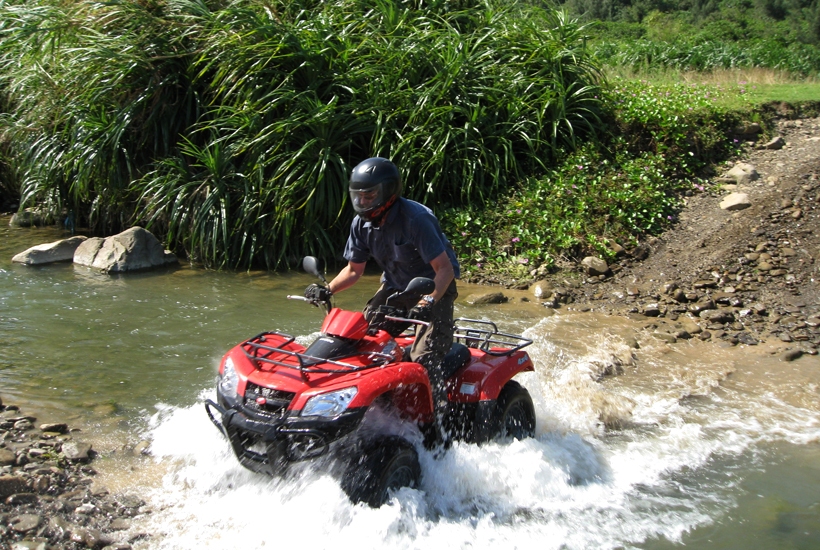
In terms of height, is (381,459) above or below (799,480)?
above

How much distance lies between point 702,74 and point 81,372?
1363 centimetres

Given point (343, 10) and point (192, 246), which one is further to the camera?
point (343, 10)

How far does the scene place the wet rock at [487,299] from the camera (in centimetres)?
838

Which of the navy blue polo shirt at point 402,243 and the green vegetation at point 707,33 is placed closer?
the navy blue polo shirt at point 402,243

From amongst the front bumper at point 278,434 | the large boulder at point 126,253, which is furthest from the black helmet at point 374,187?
the large boulder at point 126,253

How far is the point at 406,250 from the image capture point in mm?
4508

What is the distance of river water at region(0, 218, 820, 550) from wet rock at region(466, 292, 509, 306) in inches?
4.6

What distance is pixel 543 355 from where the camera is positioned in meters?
6.94

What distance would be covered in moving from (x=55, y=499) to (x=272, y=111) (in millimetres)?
6709

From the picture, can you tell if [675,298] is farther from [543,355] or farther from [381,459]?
[381,459]

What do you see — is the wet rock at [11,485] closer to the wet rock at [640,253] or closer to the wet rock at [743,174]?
the wet rock at [640,253]

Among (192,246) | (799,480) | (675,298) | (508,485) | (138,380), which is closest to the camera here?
(508,485)

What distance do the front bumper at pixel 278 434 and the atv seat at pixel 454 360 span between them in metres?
0.98

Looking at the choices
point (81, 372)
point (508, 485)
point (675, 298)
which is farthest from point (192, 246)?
point (508, 485)
